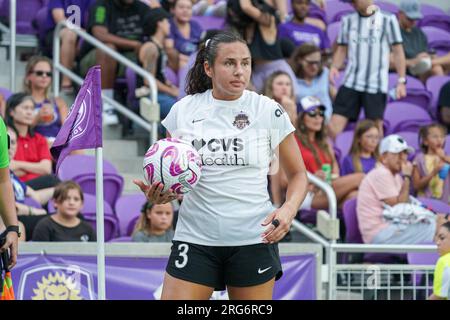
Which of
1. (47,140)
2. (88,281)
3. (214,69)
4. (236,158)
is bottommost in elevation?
(88,281)

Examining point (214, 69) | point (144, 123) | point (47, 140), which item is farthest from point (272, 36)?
point (214, 69)

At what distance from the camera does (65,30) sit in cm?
1247

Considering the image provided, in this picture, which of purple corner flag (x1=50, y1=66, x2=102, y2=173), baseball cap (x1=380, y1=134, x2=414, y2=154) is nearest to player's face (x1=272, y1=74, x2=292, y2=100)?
baseball cap (x1=380, y1=134, x2=414, y2=154)

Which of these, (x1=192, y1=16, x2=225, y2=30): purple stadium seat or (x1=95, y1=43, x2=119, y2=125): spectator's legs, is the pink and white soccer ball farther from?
(x1=192, y1=16, x2=225, y2=30): purple stadium seat

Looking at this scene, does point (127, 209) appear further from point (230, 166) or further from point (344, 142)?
point (230, 166)

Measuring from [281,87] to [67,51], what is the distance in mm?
2487

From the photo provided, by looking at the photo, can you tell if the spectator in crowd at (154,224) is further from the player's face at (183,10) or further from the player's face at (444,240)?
the player's face at (183,10)

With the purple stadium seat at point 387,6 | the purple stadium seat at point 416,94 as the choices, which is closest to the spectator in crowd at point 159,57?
the purple stadium seat at point 416,94

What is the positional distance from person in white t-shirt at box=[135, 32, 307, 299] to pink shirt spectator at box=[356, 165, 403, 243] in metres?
4.57

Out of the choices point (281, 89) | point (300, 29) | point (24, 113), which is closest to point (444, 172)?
point (281, 89)
